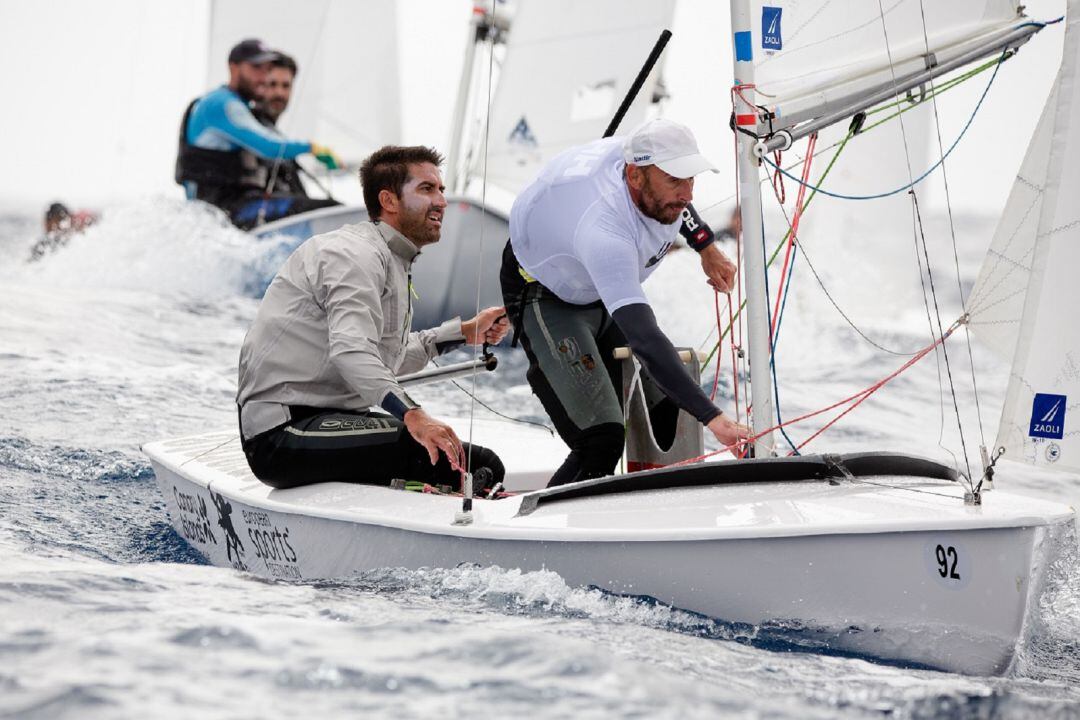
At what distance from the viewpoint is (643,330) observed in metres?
2.79

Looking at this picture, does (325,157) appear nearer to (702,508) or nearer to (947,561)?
(702,508)

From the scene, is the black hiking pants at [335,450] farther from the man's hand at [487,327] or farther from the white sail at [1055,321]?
the white sail at [1055,321]

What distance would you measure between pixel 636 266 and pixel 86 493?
6.99ft

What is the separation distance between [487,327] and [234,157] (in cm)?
785

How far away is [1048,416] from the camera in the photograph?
2645mm

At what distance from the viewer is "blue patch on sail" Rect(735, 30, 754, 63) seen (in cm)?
319

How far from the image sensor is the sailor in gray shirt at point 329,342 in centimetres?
314

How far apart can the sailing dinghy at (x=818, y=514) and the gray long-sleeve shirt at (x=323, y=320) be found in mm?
237

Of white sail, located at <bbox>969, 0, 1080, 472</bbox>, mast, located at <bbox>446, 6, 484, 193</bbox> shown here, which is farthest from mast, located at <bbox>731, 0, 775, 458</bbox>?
mast, located at <bbox>446, 6, 484, 193</bbox>

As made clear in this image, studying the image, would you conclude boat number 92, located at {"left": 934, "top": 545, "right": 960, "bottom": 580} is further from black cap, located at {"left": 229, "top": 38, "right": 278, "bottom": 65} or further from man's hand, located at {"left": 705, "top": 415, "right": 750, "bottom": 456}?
black cap, located at {"left": 229, "top": 38, "right": 278, "bottom": 65}

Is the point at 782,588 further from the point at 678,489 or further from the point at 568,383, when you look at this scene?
the point at 568,383

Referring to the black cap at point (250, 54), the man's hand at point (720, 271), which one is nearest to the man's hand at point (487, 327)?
the man's hand at point (720, 271)

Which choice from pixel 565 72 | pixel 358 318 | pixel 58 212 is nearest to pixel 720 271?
pixel 358 318

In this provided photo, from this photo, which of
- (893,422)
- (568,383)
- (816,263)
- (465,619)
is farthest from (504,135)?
(465,619)
